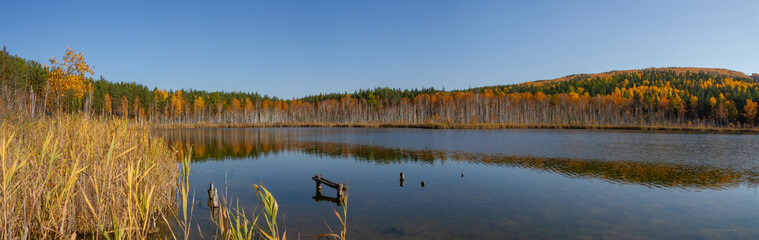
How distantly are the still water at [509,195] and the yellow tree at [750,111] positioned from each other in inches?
3384

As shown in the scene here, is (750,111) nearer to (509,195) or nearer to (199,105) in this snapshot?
(509,195)

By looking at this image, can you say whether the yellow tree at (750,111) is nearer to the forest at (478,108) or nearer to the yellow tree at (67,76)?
the forest at (478,108)

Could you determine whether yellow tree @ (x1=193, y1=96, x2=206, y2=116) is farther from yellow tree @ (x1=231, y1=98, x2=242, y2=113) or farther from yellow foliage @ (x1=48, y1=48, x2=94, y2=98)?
yellow foliage @ (x1=48, y1=48, x2=94, y2=98)

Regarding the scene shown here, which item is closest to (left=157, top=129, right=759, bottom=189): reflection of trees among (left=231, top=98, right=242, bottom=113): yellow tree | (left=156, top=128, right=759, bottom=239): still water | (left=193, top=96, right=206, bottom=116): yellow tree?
(left=156, top=128, right=759, bottom=239): still water

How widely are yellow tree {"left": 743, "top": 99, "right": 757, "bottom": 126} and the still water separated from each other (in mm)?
85956

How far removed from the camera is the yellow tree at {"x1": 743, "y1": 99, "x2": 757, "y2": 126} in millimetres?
87250

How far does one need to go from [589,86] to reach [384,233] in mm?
159047

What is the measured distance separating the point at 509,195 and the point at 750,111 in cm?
10977

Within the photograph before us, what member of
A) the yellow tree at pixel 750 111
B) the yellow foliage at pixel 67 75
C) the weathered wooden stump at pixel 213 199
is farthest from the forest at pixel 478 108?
the weathered wooden stump at pixel 213 199

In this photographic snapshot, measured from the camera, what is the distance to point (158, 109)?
10162 centimetres

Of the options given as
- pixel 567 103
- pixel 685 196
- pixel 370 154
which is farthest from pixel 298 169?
pixel 567 103

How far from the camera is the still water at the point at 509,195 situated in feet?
35.9

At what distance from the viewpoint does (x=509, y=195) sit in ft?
50.7

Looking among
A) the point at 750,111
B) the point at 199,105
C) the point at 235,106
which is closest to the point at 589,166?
the point at 750,111
